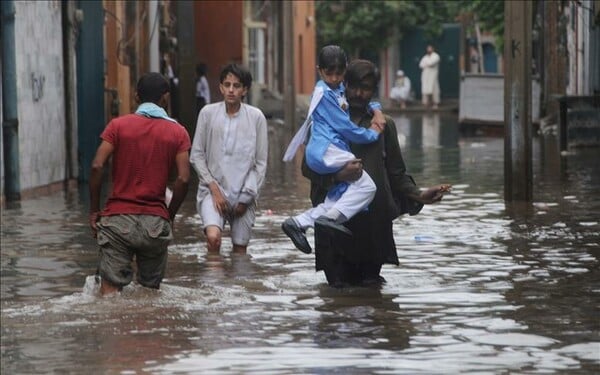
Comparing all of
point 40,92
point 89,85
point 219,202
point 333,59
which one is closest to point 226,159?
point 219,202

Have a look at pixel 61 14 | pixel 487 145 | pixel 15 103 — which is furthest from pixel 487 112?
pixel 15 103

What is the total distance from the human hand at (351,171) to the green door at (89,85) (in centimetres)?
1169

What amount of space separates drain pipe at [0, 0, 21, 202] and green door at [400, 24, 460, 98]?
153ft

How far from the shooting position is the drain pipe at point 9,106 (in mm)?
18828

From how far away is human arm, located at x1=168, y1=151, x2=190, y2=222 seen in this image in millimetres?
10477

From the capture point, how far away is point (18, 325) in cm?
999

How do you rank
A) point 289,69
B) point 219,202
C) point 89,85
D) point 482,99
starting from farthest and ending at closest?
1. point 289,69
2. point 482,99
3. point 89,85
4. point 219,202

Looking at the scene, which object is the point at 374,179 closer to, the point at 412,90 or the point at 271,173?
the point at 271,173

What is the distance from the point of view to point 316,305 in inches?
423

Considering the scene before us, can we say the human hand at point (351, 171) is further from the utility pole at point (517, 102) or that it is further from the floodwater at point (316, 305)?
the utility pole at point (517, 102)

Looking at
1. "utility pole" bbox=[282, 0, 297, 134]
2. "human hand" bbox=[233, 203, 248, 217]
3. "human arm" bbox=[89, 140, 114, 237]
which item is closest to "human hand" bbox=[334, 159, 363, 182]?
"human arm" bbox=[89, 140, 114, 237]

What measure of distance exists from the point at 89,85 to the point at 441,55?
145 feet

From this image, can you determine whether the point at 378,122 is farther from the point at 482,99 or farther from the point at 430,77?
the point at 430,77

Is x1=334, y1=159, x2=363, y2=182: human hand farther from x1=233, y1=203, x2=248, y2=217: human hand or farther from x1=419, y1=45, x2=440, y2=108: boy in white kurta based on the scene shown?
x1=419, y1=45, x2=440, y2=108: boy in white kurta
